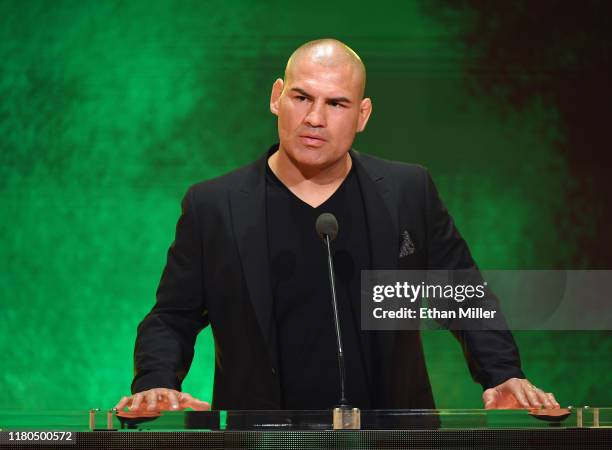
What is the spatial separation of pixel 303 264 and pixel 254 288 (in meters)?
0.15

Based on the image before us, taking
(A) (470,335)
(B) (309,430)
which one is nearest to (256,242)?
(A) (470,335)

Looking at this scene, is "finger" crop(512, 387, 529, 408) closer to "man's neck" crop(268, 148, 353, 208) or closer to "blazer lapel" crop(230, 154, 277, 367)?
"blazer lapel" crop(230, 154, 277, 367)

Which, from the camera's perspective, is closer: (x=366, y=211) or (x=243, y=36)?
(x=366, y=211)

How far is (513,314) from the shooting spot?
3.71 meters

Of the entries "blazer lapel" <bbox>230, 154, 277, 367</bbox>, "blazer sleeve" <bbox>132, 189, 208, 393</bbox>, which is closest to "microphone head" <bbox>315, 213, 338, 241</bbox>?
"blazer lapel" <bbox>230, 154, 277, 367</bbox>

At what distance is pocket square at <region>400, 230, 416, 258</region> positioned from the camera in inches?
102

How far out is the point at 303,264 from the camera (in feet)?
8.34

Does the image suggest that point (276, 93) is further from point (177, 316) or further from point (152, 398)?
point (152, 398)

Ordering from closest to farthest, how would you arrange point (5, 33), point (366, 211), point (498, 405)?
point (498, 405)
point (366, 211)
point (5, 33)

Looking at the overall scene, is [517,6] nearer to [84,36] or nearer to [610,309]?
[610,309]

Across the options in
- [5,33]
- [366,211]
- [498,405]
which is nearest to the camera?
[498,405]

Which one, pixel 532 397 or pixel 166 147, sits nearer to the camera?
pixel 532 397

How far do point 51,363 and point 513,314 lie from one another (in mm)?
1775

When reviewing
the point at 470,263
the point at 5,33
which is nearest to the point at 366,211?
the point at 470,263
